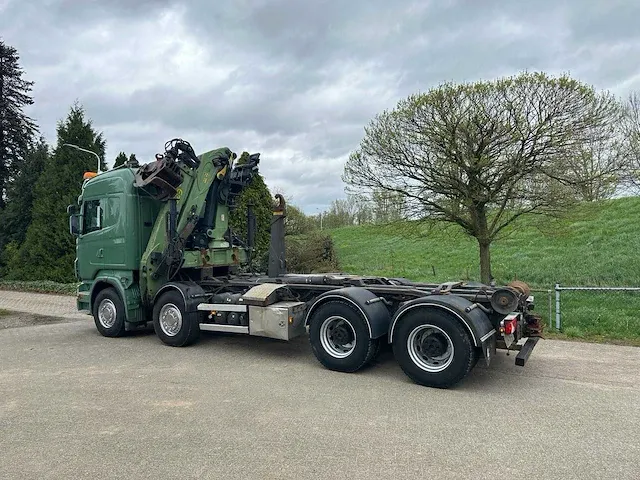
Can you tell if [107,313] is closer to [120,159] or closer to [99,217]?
[99,217]

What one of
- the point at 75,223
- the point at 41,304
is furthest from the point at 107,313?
the point at 41,304

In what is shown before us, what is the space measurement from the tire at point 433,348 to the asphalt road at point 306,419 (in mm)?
190

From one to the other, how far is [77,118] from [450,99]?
16811mm

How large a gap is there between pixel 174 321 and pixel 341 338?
3.17 meters

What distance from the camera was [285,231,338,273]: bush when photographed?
1645 cm

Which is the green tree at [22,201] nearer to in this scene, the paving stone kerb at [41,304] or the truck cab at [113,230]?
the paving stone kerb at [41,304]

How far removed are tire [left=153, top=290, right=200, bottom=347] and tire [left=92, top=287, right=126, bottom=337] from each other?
94 centimetres

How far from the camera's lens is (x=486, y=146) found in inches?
Answer: 408

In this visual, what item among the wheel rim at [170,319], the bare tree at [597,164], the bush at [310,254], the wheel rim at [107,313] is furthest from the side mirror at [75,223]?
the bare tree at [597,164]

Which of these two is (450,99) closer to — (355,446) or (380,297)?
(380,297)

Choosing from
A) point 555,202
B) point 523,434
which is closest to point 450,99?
point 555,202

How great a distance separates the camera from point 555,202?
33.9 ft

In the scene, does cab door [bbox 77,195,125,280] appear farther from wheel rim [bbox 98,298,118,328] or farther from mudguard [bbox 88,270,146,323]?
wheel rim [bbox 98,298,118,328]

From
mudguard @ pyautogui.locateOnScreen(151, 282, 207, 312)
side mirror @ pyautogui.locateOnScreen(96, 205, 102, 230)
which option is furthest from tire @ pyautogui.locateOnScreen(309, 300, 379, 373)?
side mirror @ pyautogui.locateOnScreen(96, 205, 102, 230)
